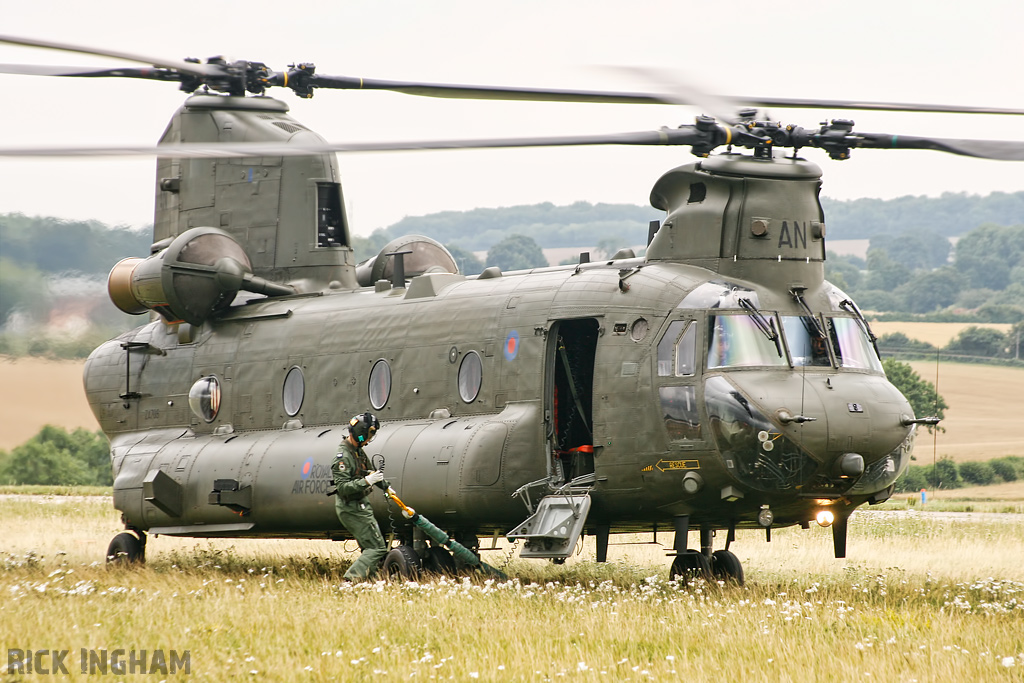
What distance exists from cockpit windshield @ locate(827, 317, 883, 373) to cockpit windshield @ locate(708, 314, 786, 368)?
790mm

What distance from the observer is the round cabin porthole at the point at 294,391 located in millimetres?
17266

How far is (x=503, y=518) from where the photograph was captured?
14.4 metres

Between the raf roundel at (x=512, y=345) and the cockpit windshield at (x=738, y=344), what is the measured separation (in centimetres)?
237

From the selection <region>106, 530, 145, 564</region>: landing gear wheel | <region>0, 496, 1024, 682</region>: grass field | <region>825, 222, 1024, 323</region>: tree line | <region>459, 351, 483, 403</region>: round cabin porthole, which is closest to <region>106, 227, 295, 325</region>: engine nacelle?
<region>106, 530, 145, 564</region>: landing gear wheel

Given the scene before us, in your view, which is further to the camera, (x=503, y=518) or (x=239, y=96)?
(x=239, y=96)

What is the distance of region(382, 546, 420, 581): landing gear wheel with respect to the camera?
46.9ft

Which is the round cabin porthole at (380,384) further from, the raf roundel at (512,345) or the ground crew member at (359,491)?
the raf roundel at (512,345)

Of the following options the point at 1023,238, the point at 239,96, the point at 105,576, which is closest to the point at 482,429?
the point at 105,576

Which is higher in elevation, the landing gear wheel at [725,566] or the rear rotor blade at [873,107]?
the rear rotor blade at [873,107]

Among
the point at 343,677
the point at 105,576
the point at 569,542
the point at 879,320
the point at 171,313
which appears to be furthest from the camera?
the point at 879,320

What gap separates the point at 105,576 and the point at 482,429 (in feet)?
17.8

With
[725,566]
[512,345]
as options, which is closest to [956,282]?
[725,566]

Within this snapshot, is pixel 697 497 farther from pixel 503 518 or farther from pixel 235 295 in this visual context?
pixel 235 295

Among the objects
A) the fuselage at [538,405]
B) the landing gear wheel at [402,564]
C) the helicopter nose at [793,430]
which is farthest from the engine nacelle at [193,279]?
the helicopter nose at [793,430]
